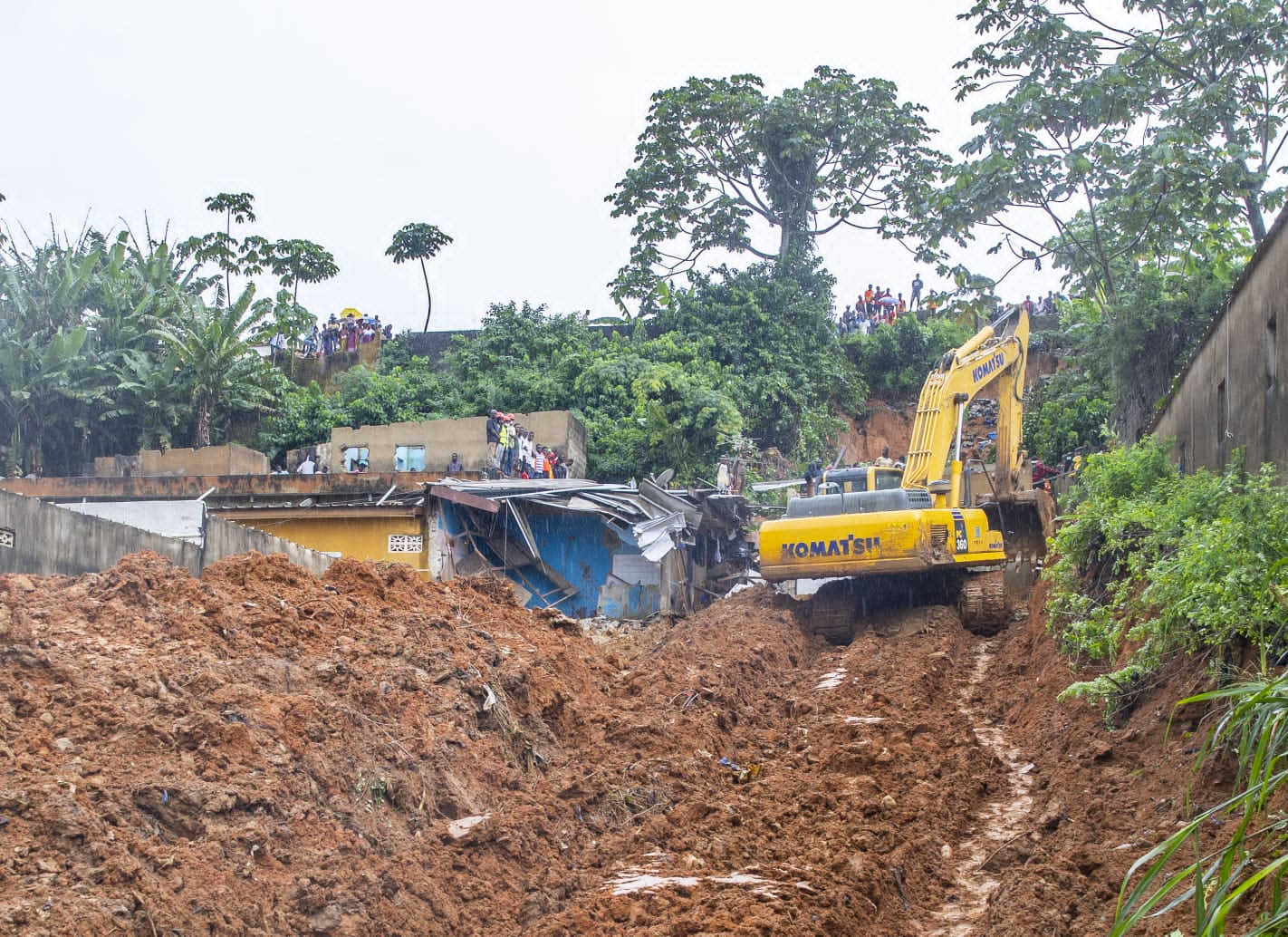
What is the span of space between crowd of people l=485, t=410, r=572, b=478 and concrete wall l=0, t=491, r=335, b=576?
12702 mm

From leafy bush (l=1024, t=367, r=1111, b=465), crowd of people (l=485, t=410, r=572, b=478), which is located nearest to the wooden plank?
crowd of people (l=485, t=410, r=572, b=478)

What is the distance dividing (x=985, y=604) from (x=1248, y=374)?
19.3ft

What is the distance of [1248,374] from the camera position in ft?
40.6

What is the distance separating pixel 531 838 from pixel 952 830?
110 inches

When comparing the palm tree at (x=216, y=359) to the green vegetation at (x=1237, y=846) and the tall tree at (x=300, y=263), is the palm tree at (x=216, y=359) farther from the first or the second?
the green vegetation at (x=1237, y=846)

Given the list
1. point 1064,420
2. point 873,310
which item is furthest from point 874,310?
point 1064,420

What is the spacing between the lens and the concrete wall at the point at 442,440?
88.0 feet

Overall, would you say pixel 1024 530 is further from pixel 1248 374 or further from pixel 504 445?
pixel 504 445

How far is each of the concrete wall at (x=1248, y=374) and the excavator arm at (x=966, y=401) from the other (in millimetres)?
3363

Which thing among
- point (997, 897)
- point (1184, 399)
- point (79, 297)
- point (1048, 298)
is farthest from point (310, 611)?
point (1048, 298)

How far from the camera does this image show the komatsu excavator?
1711cm

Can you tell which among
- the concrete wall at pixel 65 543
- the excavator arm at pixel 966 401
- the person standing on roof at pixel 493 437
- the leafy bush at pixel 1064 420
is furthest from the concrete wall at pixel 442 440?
the concrete wall at pixel 65 543

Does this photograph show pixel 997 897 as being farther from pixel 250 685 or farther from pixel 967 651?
pixel 967 651

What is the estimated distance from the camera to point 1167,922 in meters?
5.22
